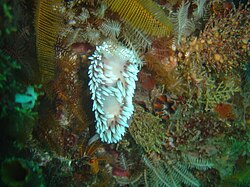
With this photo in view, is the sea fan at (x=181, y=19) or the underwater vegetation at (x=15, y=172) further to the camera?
the sea fan at (x=181, y=19)

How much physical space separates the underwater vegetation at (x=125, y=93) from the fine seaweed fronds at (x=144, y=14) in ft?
0.03

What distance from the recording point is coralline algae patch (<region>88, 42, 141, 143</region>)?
114 inches

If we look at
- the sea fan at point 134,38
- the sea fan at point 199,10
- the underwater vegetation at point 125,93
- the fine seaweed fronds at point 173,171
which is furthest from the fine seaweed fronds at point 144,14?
the fine seaweed fronds at point 173,171

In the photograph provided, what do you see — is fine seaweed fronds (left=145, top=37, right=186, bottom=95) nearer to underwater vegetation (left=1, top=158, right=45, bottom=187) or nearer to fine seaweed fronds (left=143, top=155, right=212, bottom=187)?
fine seaweed fronds (left=143, top=155, right=212, bottom=187)

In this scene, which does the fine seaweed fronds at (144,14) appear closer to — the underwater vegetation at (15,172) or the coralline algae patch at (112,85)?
the coralline algae patch at (112,85)

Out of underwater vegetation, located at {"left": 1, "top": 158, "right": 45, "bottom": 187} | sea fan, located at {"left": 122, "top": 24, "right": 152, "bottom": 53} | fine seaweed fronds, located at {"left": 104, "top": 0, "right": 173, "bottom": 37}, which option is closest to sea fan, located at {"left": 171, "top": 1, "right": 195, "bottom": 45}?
sea fan, located at {"left": 122, "top": 24, "right": 152, "bottom": 53}

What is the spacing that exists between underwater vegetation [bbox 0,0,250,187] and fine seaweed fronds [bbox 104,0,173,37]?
0.01m

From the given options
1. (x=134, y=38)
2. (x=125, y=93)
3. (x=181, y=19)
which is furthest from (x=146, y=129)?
(x=181, y=19)

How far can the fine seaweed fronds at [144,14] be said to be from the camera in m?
2.54

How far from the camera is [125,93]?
9.95ft

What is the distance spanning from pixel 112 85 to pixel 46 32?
3.08 ft

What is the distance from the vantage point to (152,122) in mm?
3535

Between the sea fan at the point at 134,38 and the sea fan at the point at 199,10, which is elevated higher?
the sea fan at the point at 199,10

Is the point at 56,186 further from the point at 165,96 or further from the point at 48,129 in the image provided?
the point at 165,96
